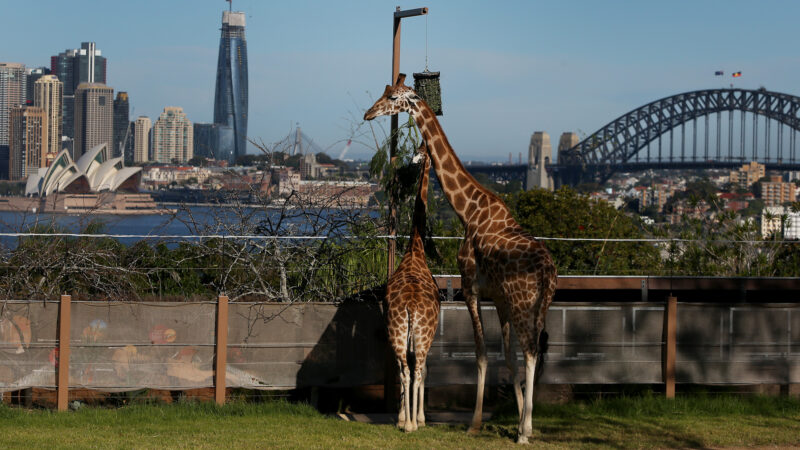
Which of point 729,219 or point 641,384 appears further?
point 729,219

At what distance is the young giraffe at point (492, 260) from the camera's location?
334 inches

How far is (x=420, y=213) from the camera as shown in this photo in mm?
9797

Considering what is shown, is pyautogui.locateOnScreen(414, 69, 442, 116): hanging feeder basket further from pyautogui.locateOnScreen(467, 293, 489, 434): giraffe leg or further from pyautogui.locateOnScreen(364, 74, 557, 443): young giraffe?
pyautogui.locateOnScreen(467, 293, 489, 434): giraffe leg

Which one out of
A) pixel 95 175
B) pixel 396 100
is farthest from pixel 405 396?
pixel 95 175

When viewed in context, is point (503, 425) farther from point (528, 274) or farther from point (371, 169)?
point (371, 169)

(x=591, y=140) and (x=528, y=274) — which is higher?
(x=591, y=140)

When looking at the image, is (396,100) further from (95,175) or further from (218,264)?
(95,175)

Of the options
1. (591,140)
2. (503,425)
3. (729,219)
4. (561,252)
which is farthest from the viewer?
(591,140)

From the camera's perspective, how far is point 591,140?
157750 mm

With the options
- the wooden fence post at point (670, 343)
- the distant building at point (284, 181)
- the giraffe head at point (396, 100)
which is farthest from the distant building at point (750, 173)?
the giraffe head at point (396, 100)

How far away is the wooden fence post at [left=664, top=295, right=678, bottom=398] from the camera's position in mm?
9914

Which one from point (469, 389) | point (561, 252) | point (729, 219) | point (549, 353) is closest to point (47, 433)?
point (469, 389)

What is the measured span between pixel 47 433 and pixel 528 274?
15.5ft

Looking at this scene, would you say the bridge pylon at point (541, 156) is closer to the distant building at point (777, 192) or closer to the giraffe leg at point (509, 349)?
the distant building at point (777, 192)
